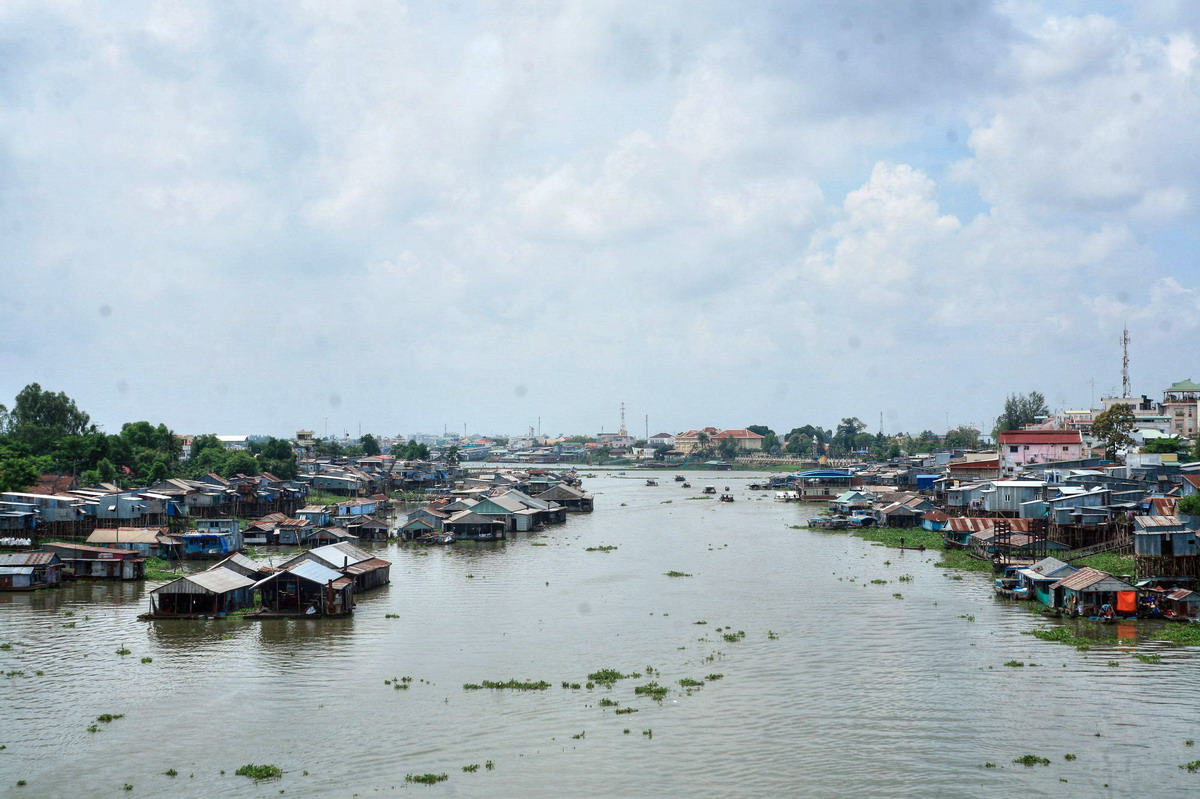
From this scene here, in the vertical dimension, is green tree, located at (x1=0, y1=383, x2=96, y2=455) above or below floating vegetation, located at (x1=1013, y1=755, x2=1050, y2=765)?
above

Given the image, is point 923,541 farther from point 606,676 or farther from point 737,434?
point 737,434

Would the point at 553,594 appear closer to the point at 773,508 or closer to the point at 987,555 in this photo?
the point at 987,555

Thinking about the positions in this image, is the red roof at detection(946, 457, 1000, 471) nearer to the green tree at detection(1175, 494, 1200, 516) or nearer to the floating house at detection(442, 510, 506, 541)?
the green tree at detection(1175, 494, 1200, 516)

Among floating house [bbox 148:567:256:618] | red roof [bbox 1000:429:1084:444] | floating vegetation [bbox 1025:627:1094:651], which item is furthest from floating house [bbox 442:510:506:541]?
red roof [bbox 1000:429:1084:444]

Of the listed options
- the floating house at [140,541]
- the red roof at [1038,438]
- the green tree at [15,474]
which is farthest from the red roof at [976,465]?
the green tree at [15,474]

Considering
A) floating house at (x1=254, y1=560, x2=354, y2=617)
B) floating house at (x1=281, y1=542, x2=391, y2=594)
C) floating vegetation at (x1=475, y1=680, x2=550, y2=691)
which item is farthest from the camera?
floating house at (x1=281, y1=542, x2=391, y2=594)

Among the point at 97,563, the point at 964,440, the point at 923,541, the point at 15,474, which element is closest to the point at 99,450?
the point at 15,474
